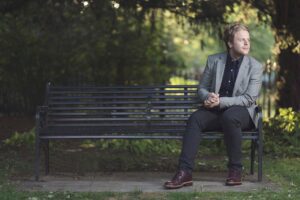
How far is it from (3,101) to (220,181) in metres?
6.56

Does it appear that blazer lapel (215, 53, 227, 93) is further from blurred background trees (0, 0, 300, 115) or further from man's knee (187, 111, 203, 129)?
blurred background trees (0, 0, 300, 115)

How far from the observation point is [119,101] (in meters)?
6.90

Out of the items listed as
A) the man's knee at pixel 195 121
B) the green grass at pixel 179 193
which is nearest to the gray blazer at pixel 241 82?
the man's knee at pixel 195 121

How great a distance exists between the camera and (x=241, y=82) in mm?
6160

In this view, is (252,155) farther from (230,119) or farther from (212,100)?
(212,100)

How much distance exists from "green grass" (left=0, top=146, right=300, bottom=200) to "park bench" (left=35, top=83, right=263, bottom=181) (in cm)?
38

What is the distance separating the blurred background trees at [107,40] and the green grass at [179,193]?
2499 mm

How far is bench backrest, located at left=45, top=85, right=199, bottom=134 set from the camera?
6641 mm

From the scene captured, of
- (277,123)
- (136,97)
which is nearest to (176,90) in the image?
(136,97)

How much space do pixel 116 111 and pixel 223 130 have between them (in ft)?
4.60

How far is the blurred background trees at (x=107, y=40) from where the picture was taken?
30.8 feet

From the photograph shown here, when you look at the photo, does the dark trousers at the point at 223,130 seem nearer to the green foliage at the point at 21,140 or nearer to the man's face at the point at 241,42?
the man's face at the point at 241,42

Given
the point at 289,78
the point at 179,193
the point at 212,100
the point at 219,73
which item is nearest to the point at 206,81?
the point at 219,73

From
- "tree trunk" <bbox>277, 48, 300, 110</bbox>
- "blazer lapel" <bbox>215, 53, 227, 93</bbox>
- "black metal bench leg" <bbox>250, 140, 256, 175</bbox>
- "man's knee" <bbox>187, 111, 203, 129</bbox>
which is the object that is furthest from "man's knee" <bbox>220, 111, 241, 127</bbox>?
"tree trunk" <bbox>277, 48, 300, 110</bbox>
